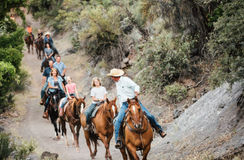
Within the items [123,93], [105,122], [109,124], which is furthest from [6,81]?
[123,93]

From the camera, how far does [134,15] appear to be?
66.3 ft

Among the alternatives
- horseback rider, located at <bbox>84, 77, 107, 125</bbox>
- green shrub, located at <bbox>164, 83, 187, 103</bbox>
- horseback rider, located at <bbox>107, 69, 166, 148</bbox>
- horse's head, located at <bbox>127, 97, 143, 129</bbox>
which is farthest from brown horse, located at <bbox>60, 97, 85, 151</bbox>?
green shrub, located at <bbox>164, 83, 187, 103</bbox>

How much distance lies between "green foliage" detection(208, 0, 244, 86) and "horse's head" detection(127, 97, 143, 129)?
2310mm

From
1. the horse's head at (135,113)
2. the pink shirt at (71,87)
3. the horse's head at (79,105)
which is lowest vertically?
the horse's head at (79,105)

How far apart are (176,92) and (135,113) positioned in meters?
7.53

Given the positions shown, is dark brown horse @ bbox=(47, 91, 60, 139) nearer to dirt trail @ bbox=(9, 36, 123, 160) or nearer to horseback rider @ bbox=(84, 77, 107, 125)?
dirt trail @ bbox=(9, 36, 123, 160)

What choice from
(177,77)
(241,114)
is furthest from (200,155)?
(177,77)

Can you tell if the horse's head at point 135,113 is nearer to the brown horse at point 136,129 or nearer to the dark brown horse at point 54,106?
the brown horse at point 136,129

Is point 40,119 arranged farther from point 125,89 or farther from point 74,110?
point 125,89

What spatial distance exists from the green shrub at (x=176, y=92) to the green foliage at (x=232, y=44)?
600 centimetres

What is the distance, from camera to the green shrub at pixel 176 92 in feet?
49.3

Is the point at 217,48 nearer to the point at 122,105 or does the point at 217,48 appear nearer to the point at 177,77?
the point at 122,105

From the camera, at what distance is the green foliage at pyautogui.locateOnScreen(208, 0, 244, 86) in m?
7.78

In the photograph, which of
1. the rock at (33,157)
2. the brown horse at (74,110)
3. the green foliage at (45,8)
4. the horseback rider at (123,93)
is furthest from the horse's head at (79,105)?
the green foliage at (45,8)
